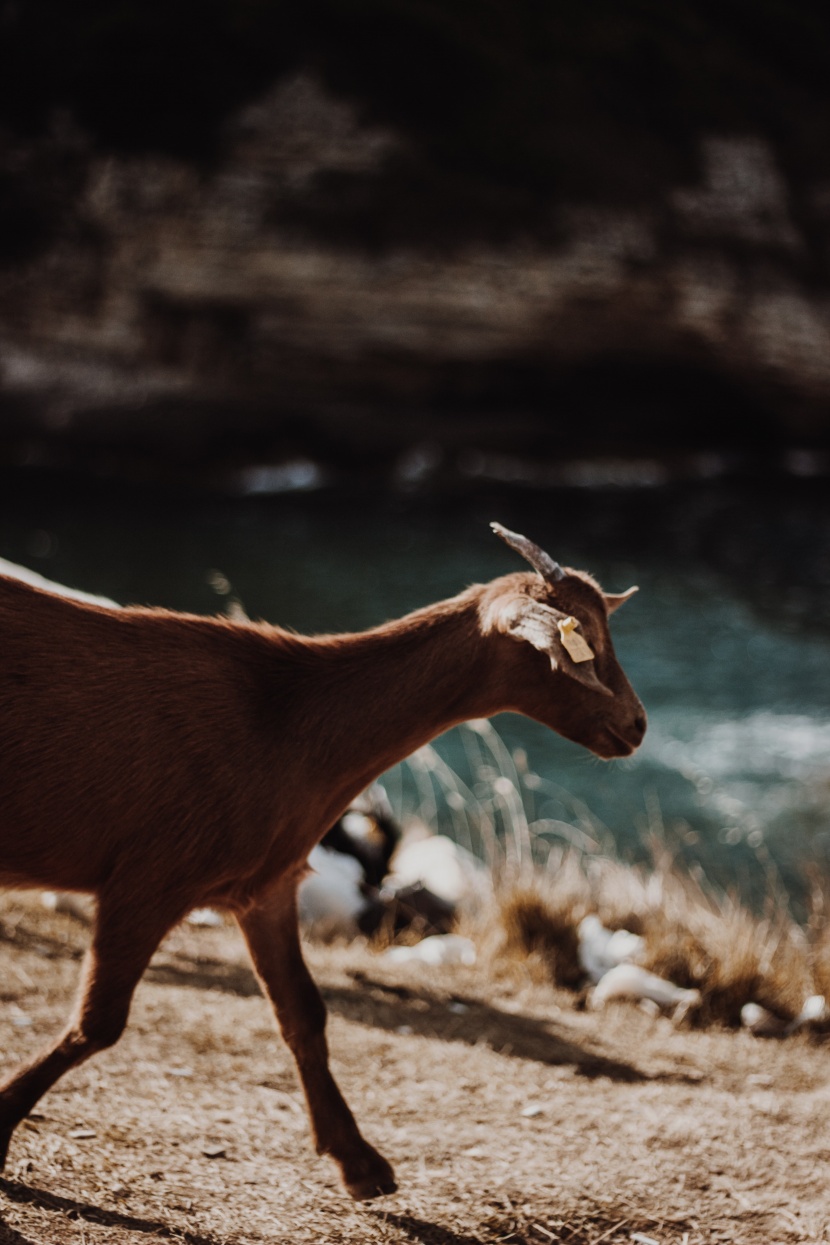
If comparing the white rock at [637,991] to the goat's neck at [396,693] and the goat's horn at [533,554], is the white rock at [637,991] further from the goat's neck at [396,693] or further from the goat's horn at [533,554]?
the goat's horn at [533,554]

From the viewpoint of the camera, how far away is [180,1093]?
4.06 m

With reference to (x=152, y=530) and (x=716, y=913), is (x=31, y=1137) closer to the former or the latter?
(x=716, y=913)

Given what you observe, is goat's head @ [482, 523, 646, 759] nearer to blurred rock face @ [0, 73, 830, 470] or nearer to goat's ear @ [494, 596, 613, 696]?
goat's ear @ [494, 596, 613, 696]

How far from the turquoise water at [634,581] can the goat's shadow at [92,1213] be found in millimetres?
3827

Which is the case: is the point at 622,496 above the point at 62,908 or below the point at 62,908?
below

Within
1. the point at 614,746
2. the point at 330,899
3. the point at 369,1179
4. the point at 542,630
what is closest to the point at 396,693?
the point at 542,630

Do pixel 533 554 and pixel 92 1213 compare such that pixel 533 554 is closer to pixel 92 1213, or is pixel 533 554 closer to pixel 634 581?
pixel 92 1213

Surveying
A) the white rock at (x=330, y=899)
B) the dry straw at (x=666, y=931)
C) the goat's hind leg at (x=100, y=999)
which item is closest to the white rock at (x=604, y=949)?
the dry straw at (x=666, y=931)

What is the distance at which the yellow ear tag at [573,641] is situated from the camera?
10.7 feet

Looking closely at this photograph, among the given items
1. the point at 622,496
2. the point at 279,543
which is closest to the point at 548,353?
the point at 622,496

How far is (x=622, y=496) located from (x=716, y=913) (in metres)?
18.4

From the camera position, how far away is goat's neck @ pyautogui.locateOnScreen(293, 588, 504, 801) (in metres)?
3.45

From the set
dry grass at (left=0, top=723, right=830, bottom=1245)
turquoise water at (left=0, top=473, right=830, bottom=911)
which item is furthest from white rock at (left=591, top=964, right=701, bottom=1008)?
turquoise water at (left=0, top=473, right=830, bottom=911)

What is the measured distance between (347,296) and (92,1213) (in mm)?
22695
